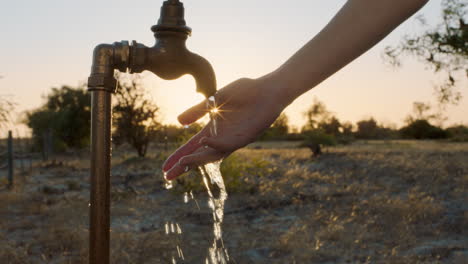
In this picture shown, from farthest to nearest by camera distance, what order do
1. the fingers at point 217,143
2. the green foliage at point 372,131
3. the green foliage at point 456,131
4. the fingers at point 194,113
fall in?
the green foliage at point 372,131
the green foliage at point 456,131
the fingers at point 194,113
the fingers at point 217,143

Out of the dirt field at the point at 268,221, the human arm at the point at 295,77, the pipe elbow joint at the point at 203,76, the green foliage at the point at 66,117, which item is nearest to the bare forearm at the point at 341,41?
the human arm at the point at 295,77

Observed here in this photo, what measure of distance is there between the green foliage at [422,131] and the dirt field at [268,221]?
3414 centimetres

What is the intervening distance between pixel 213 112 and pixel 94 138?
1.40ft

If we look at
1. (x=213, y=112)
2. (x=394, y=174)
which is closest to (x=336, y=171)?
(x=394, y=174)

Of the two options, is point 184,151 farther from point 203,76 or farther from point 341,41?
point 341,41

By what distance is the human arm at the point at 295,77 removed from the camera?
1.18 m

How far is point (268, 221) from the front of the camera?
18.0ft

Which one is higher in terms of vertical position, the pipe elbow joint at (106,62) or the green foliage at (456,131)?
the green foliage at (456,131)

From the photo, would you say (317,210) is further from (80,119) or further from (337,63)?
(80,119)

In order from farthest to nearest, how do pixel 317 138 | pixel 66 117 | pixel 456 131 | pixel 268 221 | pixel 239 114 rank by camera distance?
pixel 456 131 → pixel 66 117 → pixel 317 138 → pixel 268 221 → pixel 239 114

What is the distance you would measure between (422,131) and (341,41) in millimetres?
43558

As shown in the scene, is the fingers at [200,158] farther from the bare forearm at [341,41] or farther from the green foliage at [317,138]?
the green foliage at [317,138]

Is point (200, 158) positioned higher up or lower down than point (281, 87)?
lower down

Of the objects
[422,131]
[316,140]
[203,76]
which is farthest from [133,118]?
→ [422,131]
